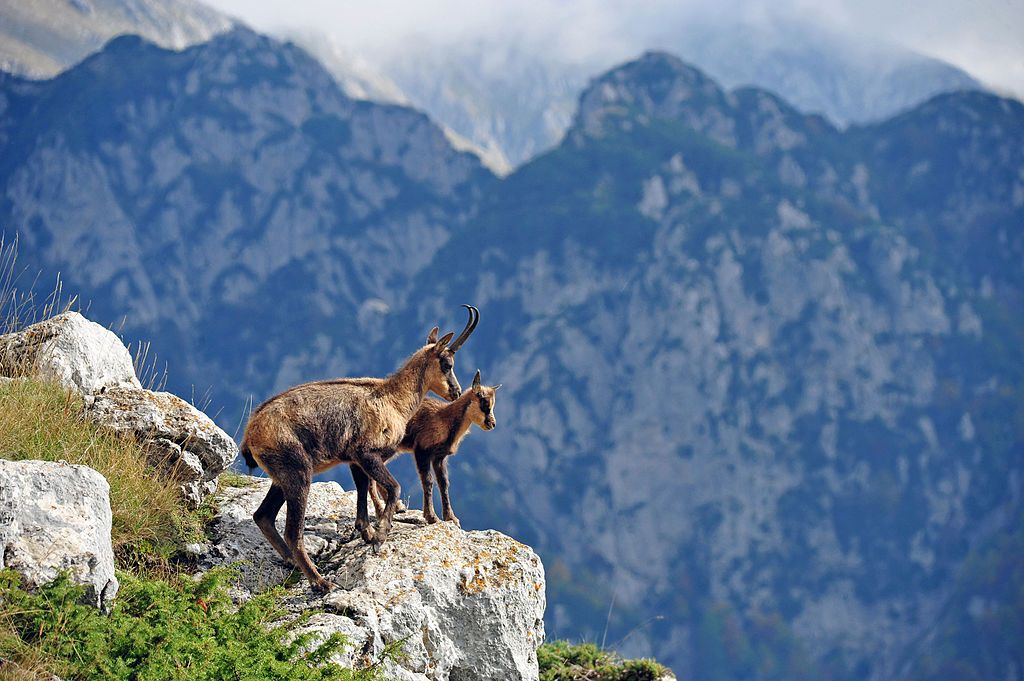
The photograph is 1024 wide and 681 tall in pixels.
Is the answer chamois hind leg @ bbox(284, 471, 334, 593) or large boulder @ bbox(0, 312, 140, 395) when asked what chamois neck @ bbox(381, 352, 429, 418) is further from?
large boulder @ bbox(0, 312, 140, 395)

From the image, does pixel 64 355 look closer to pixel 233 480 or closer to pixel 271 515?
pixel 233 480

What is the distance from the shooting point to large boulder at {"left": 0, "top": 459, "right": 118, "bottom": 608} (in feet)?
31.7

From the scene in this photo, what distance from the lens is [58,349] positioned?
1405cm

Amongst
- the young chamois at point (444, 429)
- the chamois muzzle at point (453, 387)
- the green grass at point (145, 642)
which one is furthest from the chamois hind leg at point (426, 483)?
the green grass at point (145, 642)

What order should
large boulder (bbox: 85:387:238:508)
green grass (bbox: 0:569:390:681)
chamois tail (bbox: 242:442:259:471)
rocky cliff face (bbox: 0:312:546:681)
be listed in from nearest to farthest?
1. green grass (bbox: 0:569:390:681)
2. rocky cliff face (bbox: 0:312:546:681)
3. chamois tail (bbox: 242:442:259:471)
4. large boulder (bbox: 85:387:238:508)

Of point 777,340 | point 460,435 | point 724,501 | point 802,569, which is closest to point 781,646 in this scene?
point 802,569

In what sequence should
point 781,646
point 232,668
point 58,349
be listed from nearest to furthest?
point 232,668
point 58,349
point 781,646

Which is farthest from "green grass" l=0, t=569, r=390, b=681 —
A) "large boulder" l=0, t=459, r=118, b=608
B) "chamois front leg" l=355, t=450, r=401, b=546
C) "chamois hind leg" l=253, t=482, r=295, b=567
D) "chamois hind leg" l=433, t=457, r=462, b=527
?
"chamois hind leg" l=433, t=457, r=462, b=527

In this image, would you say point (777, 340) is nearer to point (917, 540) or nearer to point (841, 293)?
point (841, 293)

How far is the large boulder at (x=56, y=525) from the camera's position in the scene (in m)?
9.67

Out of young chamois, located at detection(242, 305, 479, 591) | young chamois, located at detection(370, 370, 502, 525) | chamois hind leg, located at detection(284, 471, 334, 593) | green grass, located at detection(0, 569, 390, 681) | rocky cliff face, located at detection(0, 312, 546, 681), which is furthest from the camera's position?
young chamois, located at detection(370, 370, 502, 525)

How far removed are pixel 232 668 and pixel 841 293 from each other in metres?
199

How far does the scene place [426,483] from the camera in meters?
13.9

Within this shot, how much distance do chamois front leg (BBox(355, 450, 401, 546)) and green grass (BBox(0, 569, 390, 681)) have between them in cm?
215
